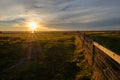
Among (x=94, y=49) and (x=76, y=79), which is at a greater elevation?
(x=94, y=49)

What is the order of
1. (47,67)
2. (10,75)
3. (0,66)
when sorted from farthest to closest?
(0,66) < (47,67) < (10,75)

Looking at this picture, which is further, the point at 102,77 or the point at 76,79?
the point at 76,79

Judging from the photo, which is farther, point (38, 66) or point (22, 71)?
point (38, 66)

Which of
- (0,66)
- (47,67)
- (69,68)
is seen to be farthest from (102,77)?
(0,66)

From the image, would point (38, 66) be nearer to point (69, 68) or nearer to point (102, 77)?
point (69, 68)

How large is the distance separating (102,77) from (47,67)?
26.0 feet

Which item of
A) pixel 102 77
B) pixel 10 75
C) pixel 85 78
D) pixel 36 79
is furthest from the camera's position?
pixel 10 75

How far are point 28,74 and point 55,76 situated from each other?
1878 millimetres

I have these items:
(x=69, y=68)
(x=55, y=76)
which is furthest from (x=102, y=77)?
(x=69, y=68)

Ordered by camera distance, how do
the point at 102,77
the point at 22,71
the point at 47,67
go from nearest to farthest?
the point at 102,77 → the point at 22,71 → the point at 47,67

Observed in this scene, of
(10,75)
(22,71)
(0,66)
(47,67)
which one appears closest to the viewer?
(10,75)

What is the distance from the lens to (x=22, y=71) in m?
14.3

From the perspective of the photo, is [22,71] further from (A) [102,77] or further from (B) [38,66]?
(A) [102,77]

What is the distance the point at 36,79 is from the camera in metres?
12.3
